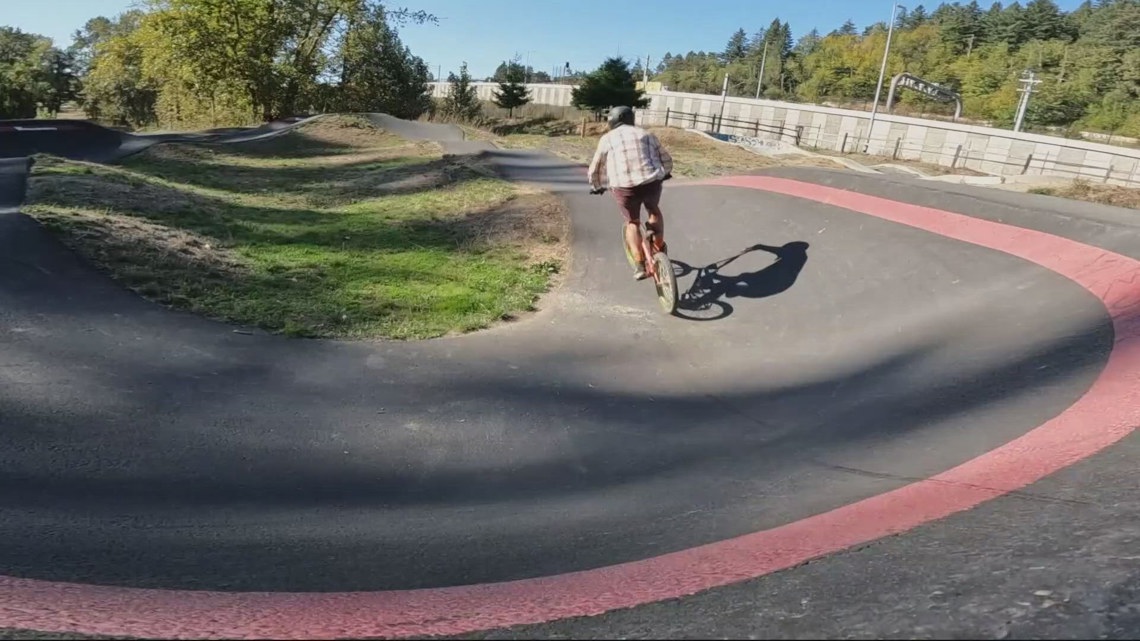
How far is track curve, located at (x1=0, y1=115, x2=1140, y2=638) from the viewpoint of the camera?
215 centimetres

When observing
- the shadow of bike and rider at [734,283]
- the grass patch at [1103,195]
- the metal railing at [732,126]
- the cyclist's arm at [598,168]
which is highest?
the cyclist's arm at [598,168]

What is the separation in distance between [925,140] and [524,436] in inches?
1778

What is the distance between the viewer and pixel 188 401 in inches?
148

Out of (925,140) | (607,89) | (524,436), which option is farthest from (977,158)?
(524,436)

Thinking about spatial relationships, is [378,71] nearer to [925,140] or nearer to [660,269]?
[925,140]

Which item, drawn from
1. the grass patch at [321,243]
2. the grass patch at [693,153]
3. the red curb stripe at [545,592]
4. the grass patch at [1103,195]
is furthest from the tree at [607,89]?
the red curb stripe at [545,592]

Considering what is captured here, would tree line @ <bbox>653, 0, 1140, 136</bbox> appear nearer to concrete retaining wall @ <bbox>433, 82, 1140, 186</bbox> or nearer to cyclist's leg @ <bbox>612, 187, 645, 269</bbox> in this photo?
concrete retaining wall @ <bbox>433, 82, 1140, 186</bbox>

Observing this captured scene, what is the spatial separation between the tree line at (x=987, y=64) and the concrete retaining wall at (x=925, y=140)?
53.3 ft

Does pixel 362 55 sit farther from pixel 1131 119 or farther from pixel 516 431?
pixel 1131 119

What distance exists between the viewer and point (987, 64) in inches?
2881

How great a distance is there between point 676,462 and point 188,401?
277 centimetres

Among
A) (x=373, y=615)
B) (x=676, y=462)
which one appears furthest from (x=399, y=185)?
(x=373, y=615)

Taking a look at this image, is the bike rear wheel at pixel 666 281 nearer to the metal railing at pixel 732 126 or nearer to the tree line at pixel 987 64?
the metal railing at pixel 732 126

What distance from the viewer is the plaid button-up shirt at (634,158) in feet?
19.9
